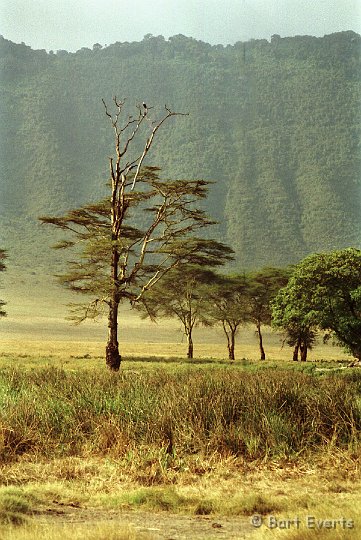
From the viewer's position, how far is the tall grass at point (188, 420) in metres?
13.7

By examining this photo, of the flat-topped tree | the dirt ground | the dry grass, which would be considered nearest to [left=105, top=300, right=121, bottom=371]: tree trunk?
the flat-topped tree

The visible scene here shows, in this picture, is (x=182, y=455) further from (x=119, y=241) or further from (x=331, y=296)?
(x=331, y=296)

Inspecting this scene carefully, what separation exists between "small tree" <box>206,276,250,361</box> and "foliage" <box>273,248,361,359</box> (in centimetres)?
1772

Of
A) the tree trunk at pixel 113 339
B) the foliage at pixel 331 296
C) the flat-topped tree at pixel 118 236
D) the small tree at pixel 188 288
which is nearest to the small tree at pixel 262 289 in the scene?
the small tree at pixel 188 288

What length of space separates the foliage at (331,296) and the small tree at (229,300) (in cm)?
1772

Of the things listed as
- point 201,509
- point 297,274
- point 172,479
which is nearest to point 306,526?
point 201,509

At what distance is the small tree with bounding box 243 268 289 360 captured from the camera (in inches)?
2729

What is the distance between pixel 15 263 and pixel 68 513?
16846cm

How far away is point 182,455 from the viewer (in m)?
13.6

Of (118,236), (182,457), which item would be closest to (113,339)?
(118,236)

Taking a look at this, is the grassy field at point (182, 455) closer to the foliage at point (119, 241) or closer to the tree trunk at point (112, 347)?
the tree trunk at point (112, 347)

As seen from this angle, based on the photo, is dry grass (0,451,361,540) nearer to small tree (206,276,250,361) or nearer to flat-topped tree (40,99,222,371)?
flat-topped tree (40,99,222,371)

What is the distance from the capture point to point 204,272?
217 ft

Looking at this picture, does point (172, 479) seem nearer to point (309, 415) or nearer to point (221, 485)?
point (221, 485)
